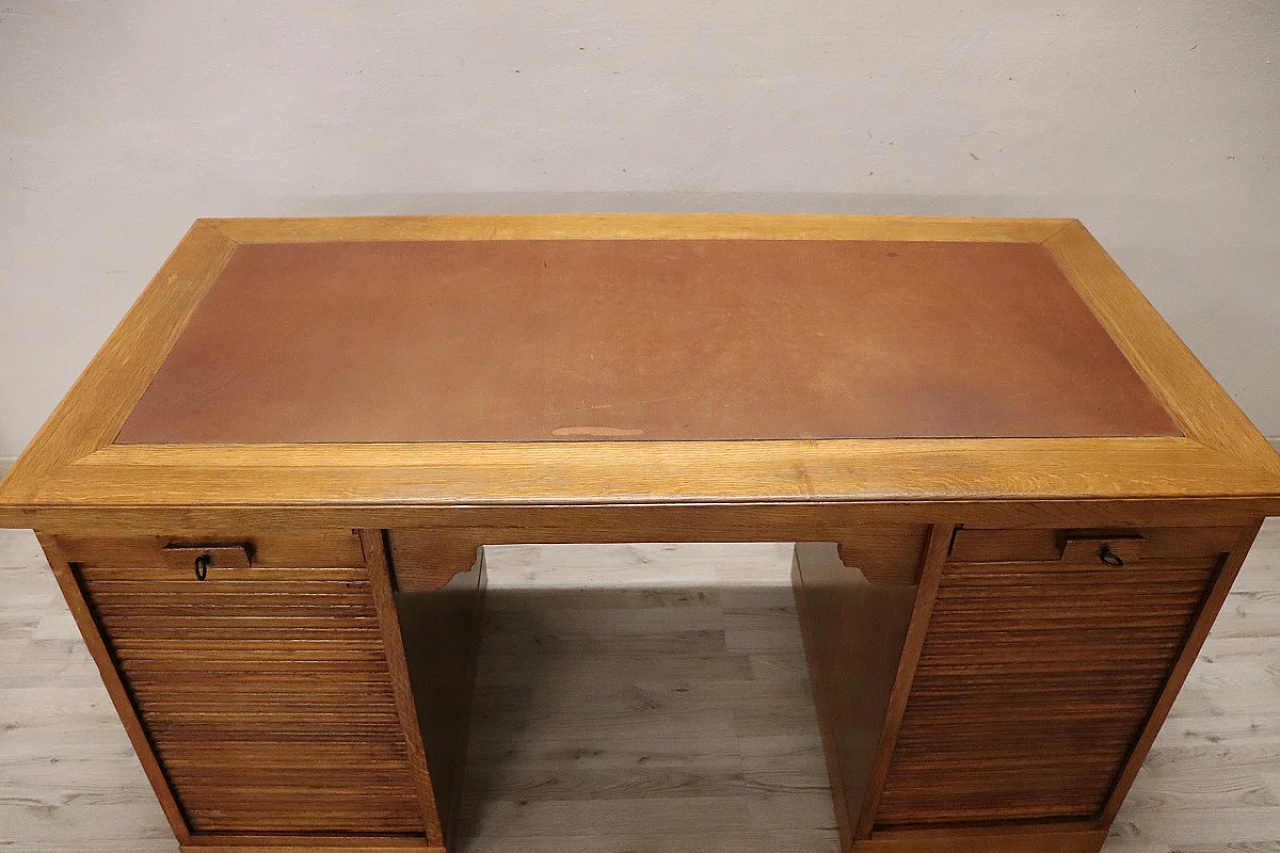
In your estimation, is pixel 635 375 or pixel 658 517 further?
pixel 635 375

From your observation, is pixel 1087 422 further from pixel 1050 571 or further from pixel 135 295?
pixel 135 295

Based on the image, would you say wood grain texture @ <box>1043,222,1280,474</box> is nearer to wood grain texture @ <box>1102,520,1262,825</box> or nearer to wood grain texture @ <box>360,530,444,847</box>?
wood grain texture @ <box>1102,520,1262,825</box>

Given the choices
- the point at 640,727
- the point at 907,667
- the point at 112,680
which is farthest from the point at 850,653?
the point at 112,680

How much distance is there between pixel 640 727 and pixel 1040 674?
665mm

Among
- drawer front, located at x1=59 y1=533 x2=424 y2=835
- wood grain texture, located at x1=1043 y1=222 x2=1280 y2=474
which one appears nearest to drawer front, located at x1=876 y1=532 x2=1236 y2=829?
wood grain texture, located at x1=1043 y1=222 x2=1280 y2=474

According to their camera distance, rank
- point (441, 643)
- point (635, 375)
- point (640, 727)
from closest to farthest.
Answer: point (635, 375), point (441, 643), point (640, 727)

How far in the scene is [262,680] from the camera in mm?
1120

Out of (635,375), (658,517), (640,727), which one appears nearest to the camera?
(658,517)

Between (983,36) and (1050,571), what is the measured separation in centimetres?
84

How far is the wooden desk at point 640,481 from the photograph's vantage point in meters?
0.94

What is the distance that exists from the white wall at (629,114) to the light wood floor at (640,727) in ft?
2.35

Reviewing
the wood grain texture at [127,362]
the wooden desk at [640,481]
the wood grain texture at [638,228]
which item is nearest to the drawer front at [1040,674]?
the wooden desk at [640,481]

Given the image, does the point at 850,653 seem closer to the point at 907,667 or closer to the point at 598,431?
the point at 907,667

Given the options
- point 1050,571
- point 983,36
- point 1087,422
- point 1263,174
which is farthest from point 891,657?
point 1263,174
